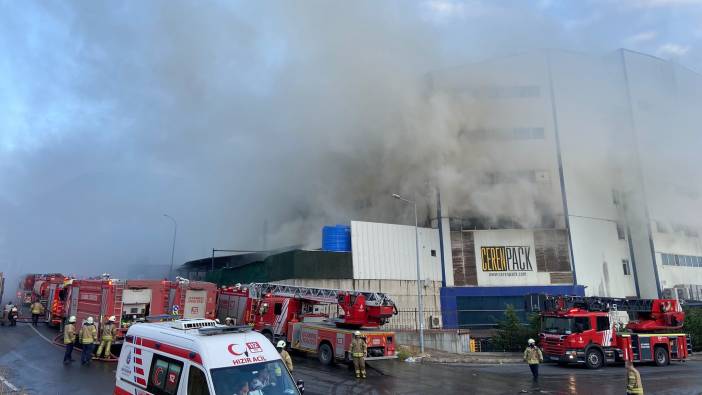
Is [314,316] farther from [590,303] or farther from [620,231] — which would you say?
[620,231]

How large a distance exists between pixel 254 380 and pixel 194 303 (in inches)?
443

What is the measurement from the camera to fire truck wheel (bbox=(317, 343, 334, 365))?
13688 millimetres

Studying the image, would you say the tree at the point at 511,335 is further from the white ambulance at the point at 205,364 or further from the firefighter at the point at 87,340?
the white ambulance at the point at 205,364

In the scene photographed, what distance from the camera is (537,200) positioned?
98.9ft

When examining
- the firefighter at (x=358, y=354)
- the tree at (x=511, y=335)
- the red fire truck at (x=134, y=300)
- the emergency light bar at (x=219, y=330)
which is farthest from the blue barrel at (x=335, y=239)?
the emergency light bar at (x=219, y=330)

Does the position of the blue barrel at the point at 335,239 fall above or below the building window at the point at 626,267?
above

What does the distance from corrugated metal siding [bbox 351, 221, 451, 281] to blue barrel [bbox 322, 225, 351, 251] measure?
0.55 m

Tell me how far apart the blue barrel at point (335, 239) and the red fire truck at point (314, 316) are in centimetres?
887

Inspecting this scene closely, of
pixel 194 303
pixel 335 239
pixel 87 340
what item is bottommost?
pixel 87 340

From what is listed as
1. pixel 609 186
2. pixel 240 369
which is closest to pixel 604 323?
pixel 240 369

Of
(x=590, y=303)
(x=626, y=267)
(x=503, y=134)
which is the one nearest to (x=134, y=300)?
(x=590, y=303)

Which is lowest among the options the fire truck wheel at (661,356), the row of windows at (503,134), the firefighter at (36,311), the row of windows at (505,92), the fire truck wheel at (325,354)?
the fire truck wheel at (661,356)

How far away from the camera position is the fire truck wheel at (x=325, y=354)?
44.9 feet

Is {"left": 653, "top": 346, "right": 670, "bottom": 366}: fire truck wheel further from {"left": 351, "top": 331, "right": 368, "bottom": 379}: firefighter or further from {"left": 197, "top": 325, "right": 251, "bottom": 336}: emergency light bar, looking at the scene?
{"left": 197, "top": 325, "right": 251, "bottom": 336}: emergency light bar
